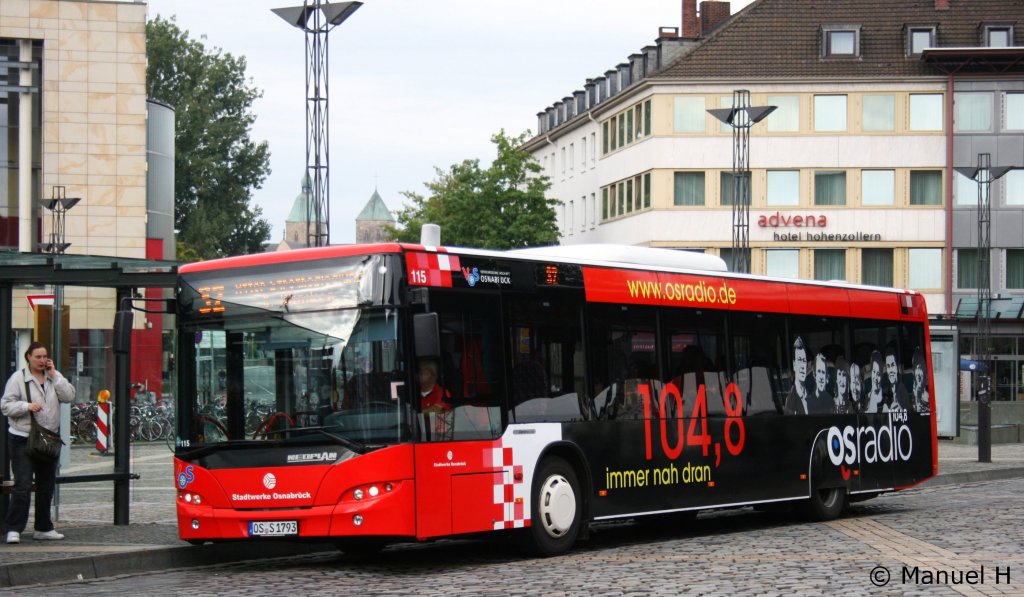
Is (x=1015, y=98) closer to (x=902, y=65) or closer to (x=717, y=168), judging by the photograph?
(x=902, y=65)

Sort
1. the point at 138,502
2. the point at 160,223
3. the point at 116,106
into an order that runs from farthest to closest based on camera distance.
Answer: the point at 160,223, the point at 116,106, the point at 138,502

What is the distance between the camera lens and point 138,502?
21.5 meters

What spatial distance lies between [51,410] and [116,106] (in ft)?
137

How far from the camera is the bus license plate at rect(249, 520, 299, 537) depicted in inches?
535

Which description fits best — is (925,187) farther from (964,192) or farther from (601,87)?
(601,87)

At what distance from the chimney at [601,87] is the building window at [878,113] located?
1456 cm

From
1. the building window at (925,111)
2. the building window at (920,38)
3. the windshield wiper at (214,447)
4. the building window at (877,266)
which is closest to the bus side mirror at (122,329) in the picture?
the windshield wiper at (214,447)

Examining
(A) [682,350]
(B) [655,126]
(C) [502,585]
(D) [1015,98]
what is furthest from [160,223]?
(C) [502,585]

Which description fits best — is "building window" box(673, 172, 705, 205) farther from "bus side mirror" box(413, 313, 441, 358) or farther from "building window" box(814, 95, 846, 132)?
"bus side mirror" box(413, 313, 441, 358)

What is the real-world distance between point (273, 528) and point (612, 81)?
6290cm

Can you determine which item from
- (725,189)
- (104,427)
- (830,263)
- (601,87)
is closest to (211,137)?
(601,87)

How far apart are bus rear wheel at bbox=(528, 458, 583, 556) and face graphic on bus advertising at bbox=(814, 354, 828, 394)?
210 inches

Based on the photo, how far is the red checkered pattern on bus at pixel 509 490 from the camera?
1439cm

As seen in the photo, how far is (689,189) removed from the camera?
216 feet
